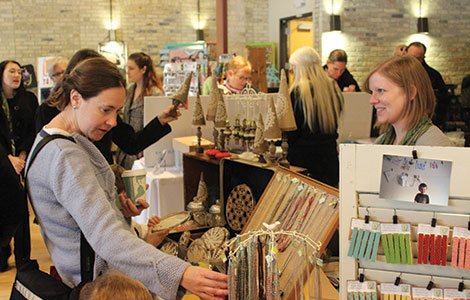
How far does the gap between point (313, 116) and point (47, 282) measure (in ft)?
8.03

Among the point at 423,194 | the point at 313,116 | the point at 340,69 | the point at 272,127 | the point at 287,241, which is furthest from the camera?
the point at 340,69

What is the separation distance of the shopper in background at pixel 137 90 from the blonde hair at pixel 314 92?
5.06 ft

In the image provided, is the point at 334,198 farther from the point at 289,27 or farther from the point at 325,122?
the point at 289,27

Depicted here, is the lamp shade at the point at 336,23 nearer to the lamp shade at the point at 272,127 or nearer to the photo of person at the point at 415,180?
the lamp shade at the point at 272,127

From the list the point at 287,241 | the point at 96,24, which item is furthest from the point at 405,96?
the point at 96,24

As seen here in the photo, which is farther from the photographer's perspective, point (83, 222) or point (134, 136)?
point (134, 136)

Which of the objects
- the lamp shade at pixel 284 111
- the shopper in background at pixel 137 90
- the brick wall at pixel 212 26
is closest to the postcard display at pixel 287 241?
the lamp shade at pixel 284 111

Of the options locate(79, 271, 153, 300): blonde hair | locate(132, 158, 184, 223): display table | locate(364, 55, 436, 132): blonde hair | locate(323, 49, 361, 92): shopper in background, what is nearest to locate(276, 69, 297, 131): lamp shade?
locate(364, 55, 436, 132): blonde hair

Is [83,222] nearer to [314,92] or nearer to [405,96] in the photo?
[405,96]

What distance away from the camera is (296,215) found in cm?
174

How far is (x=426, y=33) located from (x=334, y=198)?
388 inches

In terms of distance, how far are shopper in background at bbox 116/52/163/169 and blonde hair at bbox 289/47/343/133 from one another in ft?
5.06

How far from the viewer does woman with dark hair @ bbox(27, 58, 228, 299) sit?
1321 millimetres

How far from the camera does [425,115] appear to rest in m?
1.85
